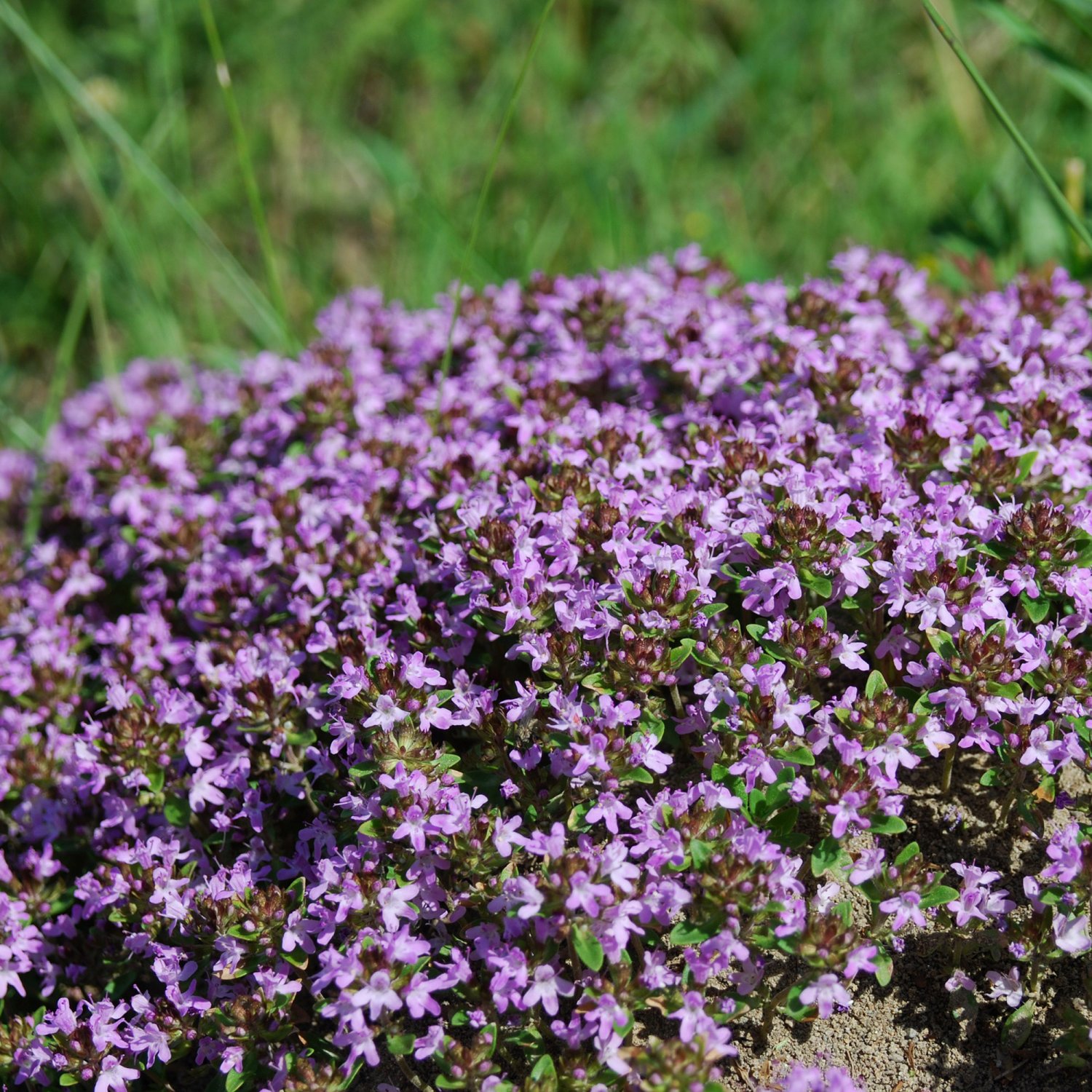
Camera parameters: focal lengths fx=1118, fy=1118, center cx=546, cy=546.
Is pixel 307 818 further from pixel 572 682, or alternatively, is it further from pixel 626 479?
pixel 626 479

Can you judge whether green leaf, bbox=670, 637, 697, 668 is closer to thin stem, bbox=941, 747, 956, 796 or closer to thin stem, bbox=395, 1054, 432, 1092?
thin stem, bbox=941, 747, 956, 796

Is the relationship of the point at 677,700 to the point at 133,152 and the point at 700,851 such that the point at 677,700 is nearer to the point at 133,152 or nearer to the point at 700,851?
the point at 700,851

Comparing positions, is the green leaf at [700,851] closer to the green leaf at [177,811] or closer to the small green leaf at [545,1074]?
the small green leaf at [545,1074]

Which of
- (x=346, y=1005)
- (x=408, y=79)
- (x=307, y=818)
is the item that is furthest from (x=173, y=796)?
(x=408, y=79)

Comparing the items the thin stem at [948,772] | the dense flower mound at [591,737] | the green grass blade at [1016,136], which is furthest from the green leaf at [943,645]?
the green grass blade at [1016,136]

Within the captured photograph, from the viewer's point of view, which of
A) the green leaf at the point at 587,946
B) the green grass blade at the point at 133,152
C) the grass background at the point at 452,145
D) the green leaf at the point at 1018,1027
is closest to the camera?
the green leaf at the point at 587,946

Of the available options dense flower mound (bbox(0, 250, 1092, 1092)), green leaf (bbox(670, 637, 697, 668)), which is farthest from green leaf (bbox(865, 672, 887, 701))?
green leaf (bbox(670, 637, 697, 668))
